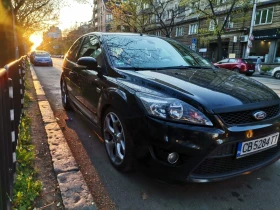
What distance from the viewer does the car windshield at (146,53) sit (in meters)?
2.93

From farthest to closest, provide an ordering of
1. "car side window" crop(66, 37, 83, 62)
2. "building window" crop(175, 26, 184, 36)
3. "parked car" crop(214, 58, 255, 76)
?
"building window" crop(175, 26, 184, 36) → "parked car" crop(214, 58, 255, 76) → "car side window" crop(66, 37, 83, 62)

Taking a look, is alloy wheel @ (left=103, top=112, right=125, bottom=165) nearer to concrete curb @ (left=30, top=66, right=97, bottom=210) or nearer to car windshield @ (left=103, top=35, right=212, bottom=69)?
concrete curb @ (left=30, top=66, right=97, bottom=210)

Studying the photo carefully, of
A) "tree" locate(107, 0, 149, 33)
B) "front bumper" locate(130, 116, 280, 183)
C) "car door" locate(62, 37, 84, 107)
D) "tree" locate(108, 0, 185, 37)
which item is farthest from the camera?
"tree" locate(107, 0, 149, 33)

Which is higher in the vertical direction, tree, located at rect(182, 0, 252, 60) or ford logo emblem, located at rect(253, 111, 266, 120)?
tree, located at rect(182, 0, 252, 60)

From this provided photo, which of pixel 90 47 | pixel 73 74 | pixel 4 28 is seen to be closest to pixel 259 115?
pixel 90 47

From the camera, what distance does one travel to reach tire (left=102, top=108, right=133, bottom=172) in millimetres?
2312

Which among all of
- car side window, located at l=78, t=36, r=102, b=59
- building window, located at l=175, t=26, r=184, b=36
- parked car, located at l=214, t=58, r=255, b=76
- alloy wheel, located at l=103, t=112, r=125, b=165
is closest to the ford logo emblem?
alloy wheel, located at l=103, t=112, r=125, b=165

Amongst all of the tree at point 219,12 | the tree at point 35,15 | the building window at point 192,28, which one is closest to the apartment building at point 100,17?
the tree at point 35,15

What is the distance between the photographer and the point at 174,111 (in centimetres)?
197

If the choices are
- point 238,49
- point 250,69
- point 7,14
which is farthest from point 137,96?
point 238,49

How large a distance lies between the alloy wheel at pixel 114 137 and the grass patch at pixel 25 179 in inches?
32.4

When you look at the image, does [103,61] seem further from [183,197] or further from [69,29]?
[69,29]

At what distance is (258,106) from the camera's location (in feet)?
6.97

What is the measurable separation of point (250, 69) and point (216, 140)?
1738 cm
